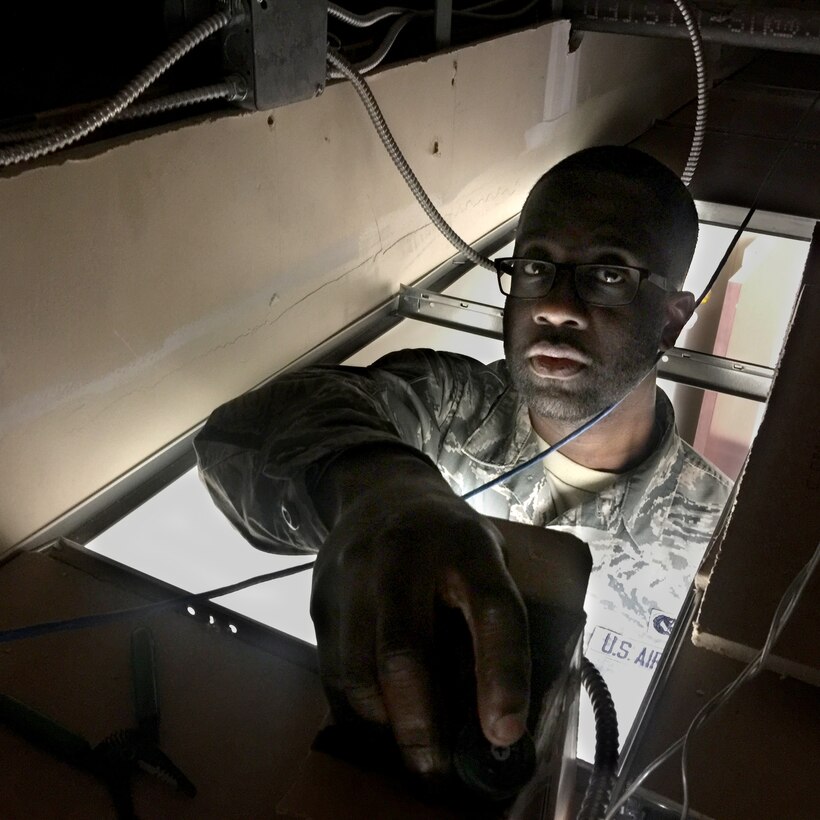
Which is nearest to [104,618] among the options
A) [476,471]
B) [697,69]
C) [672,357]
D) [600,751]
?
[600,751]

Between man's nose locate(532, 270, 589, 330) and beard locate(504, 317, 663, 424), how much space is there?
2cm

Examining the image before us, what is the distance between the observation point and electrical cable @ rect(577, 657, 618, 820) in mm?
558

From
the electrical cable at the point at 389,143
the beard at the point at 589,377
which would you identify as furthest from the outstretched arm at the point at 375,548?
the electrical cable at the point at 389,143

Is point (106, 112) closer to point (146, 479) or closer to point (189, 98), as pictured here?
point (189, 98)

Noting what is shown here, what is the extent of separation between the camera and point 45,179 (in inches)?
31.4

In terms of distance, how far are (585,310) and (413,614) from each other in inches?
27.4

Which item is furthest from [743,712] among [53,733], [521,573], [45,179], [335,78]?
[335,78]

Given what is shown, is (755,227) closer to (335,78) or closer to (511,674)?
(335,78)

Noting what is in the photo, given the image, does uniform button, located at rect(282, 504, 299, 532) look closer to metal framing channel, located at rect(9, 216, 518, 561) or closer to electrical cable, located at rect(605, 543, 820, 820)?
metal framing channel, located at rect(9, 216, 518, 561)

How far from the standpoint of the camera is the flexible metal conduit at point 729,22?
1.79m

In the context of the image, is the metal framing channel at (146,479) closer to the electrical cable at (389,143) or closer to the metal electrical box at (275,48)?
the electrical cable at (389,143)

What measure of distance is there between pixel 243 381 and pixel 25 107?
49 cm

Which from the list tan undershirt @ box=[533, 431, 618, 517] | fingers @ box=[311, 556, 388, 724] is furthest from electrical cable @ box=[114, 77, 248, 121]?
tan undershirt @ box=[533, 431, 618, 517]

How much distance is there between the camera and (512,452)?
4.19ft
